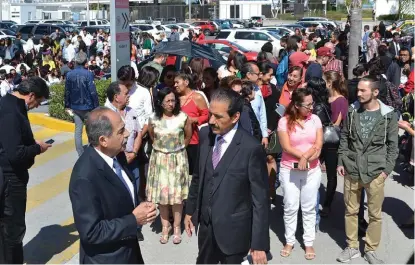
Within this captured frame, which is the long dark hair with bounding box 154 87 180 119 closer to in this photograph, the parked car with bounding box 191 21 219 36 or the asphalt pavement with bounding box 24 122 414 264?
the asphalt pavement with bounding box 24 122 414 264

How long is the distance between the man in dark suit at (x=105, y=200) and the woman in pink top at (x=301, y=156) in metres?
2.50

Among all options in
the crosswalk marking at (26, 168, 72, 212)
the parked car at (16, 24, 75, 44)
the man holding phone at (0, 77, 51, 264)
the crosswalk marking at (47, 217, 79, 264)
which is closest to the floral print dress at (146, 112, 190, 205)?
the crosswalk marking at (47, 217, 79, 264)

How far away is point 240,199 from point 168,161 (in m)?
2.23

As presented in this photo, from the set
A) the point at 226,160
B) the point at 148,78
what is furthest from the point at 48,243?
the point at 226,160

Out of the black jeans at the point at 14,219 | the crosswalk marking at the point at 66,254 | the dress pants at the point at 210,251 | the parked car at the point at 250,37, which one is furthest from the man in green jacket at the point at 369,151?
the parked car at the point at 250,37

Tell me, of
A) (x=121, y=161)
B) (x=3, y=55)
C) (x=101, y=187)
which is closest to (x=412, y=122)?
(x=121, y=161)

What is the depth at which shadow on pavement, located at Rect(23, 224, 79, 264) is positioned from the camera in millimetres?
6508

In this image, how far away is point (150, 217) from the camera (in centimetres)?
392

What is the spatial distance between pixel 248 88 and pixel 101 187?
376 centimetres

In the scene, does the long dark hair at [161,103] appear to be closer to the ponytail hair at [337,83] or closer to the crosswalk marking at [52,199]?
the crosswalk marking at [52,199]

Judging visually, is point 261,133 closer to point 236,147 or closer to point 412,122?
point 412,122

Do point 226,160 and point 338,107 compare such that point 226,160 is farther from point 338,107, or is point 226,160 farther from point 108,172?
point 338,107

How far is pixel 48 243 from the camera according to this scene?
22.5ft

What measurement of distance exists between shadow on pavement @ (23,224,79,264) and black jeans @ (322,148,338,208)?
3025mm
